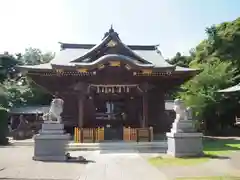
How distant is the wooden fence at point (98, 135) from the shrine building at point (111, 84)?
134 cm

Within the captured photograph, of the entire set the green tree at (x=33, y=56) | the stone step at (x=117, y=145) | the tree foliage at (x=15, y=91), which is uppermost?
the green tree at (x=33, y=56)

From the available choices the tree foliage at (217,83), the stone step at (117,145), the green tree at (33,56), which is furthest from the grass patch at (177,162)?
the green tree at (33,56)

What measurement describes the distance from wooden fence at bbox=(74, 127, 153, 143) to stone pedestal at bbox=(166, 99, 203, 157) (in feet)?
14.5

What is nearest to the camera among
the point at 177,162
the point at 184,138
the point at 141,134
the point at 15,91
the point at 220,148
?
the point at 177,162

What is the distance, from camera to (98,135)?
1766cm

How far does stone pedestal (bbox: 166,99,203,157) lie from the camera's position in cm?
1289

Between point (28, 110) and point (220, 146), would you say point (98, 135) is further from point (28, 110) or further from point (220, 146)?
point (28, 110)

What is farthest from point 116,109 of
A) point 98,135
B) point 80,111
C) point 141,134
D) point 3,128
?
point 3,128

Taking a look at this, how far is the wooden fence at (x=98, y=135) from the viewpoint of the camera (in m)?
17.4

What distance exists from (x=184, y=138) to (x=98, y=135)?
619 cm

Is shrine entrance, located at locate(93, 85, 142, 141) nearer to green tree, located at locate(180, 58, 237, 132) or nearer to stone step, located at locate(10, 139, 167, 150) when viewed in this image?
stone step, located at locate(10, 139, 167, 150)

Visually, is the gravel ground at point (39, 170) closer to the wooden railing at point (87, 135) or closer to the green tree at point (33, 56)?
the wooden railing at point (87, 135)

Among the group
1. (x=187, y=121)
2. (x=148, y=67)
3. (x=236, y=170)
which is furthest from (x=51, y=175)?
(x=148, y=67)

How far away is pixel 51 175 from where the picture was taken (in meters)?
8.54
